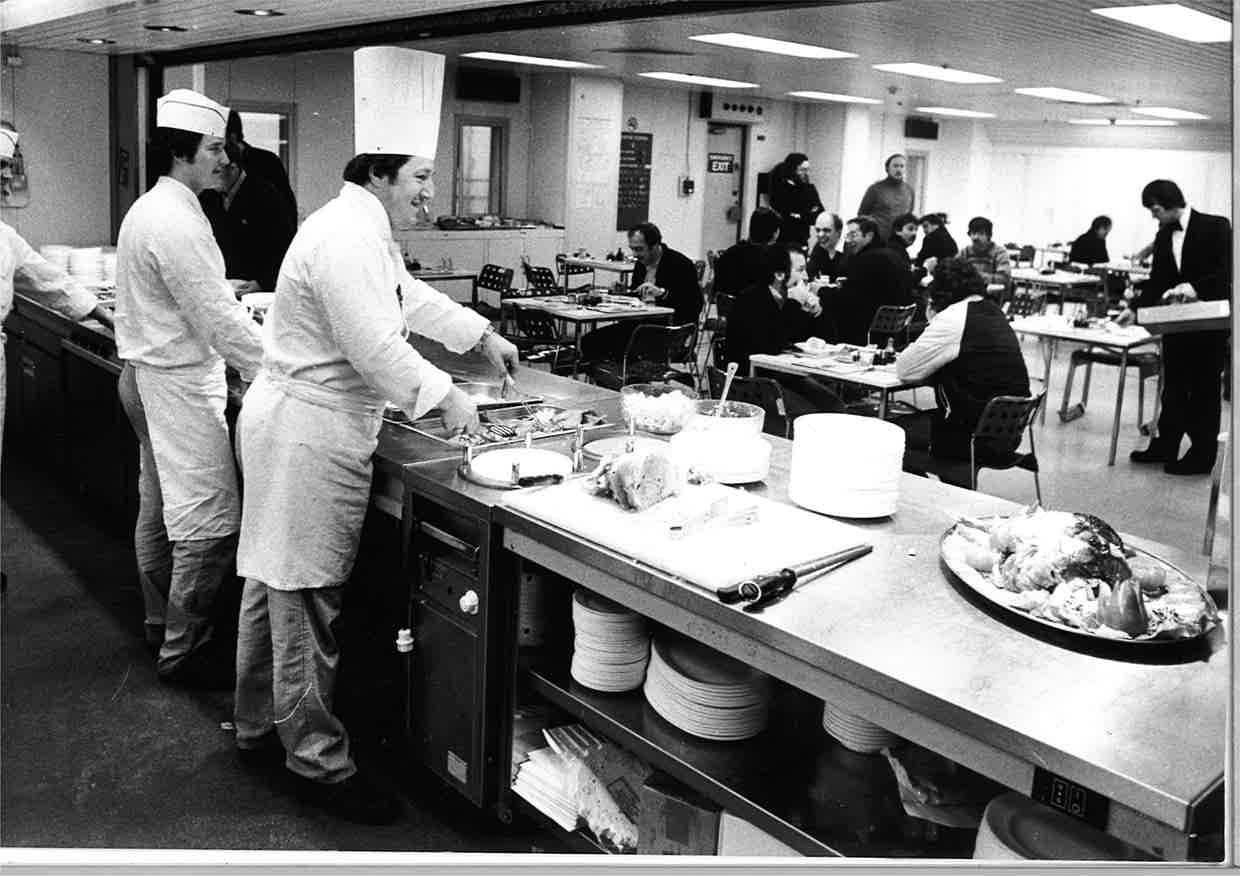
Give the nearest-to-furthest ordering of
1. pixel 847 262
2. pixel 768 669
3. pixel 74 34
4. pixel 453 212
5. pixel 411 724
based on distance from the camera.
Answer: pixel 768 669 < pixel 411 724 < pixel 74 34 < pixel 847 262 < pixel 453 212

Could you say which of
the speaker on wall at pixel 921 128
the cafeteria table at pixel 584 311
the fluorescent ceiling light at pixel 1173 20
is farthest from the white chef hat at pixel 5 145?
the speaker on wall at pixel 921 128

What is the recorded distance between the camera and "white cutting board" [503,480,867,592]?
1964 millimetres

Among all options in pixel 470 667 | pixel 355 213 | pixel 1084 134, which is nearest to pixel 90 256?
pixel 355 213

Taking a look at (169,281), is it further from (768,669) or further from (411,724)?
(768,669)

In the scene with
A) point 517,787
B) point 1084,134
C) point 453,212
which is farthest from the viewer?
point 1084,134

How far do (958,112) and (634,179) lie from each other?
4.64m

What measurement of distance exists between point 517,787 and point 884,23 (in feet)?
14.8

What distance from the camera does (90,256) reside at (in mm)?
5844

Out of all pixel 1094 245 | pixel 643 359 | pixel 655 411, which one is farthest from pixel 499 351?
pixel 1094 245

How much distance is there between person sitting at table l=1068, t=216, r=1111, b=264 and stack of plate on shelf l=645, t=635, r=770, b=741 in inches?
444

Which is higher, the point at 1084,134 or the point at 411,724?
the point at 1084,134

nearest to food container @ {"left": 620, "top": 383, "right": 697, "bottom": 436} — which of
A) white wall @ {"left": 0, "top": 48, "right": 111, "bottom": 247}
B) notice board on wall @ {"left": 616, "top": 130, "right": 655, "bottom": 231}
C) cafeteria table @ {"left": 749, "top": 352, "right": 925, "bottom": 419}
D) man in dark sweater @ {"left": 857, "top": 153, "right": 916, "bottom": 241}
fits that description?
cafeteria table @ {"left": 749, "top": 352, "right": 925, "bottom": 419}

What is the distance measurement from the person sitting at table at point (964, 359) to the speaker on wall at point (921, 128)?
11.8m

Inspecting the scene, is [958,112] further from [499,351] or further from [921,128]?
[499,351]
